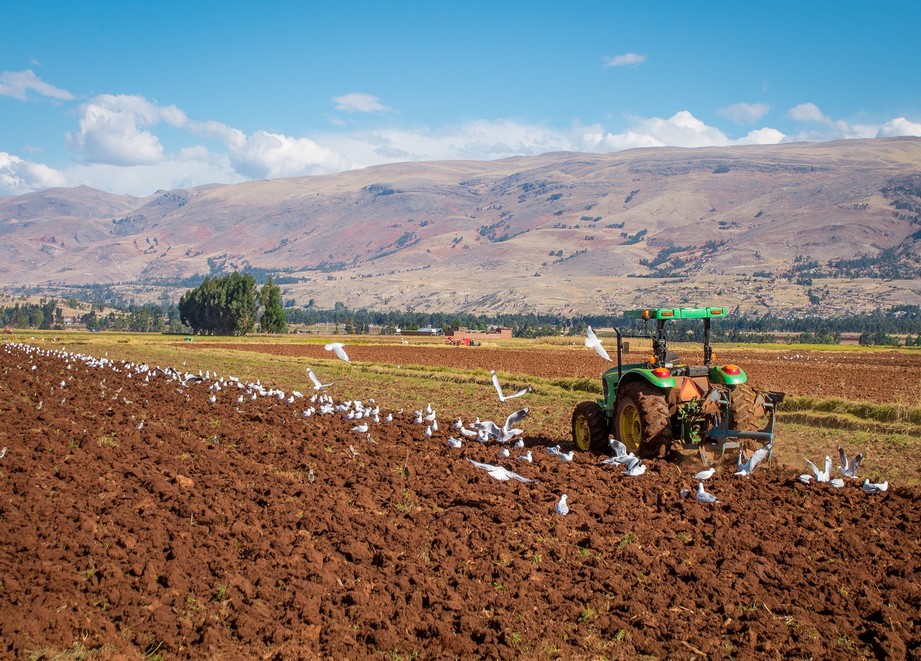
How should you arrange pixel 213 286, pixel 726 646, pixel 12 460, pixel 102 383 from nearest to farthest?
pixel 726 646
pixel 12 460
pixel 102 383
pixel 213 286

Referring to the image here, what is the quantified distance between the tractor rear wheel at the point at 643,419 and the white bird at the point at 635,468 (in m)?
0.47

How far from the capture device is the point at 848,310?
174 m

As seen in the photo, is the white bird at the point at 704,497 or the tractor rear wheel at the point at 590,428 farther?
the tractor rear wheel at the point at 590,428

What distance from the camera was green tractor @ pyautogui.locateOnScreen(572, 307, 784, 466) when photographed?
1155 centimetres

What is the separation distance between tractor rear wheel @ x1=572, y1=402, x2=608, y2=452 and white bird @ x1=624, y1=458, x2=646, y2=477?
5.51ft

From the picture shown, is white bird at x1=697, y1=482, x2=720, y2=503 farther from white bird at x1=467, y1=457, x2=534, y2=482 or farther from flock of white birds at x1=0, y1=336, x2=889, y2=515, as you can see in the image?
white bird at x1=467, y1=457, x2=534, y2=482

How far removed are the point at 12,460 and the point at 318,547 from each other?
17.8ft

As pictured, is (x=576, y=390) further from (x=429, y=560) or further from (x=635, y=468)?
(x=429, y=560)

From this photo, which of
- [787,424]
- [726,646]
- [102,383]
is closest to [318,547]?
[726,646]

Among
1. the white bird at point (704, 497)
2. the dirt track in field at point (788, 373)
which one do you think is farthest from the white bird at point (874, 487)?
the dirt track in field at point (788, 373)

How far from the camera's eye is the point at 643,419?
11523 millimetres

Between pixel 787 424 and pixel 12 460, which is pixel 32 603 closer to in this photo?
pixel 12 460

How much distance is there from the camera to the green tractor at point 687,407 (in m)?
11.5

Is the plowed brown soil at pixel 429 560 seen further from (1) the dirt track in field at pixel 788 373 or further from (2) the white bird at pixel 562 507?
(1) the dirt track in field at pixel 788 373
